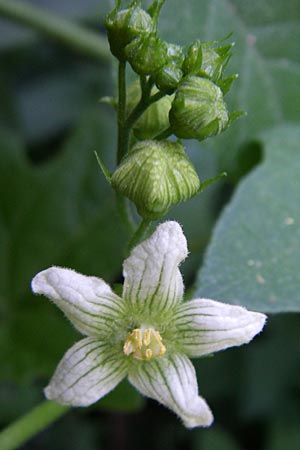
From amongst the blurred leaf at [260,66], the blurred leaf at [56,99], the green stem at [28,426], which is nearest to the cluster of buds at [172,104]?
the green stem at [28,426]

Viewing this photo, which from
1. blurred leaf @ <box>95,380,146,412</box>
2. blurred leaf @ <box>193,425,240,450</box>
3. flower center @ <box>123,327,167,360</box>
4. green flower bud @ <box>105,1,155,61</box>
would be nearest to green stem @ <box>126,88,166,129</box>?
green flower bud @ <box>105,1,155,61</box>

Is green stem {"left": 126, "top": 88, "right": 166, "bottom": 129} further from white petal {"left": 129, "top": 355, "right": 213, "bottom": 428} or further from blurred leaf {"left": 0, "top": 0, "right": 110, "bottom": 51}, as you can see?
blurred leaf {"left": 0, "top": 0, "right": 110, "bottom": 51}

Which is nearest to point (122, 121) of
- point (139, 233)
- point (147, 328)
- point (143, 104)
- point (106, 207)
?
point (143, 104)

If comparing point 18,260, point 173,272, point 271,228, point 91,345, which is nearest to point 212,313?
point 173,272

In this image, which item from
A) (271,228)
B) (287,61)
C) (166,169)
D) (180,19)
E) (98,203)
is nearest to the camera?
(166,169)

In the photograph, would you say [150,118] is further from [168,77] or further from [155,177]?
[155,177]

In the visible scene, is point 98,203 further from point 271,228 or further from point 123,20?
point 123,20
